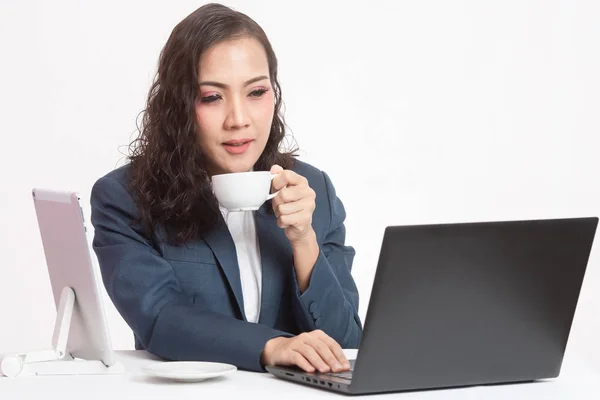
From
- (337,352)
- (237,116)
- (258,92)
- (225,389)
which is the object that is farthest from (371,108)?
(225,389)

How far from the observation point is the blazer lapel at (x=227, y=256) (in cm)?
217

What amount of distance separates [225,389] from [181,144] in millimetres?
796

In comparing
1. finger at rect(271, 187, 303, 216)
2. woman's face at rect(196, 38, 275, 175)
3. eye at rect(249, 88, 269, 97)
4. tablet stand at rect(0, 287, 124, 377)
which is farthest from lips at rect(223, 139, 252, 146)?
tablet stand at rect(0, 287, 124, 377)

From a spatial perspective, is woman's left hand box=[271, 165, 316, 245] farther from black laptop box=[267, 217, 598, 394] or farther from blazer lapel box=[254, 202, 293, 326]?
black laptop box=[267, 217, 598, 394]

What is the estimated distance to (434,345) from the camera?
152 centimetres

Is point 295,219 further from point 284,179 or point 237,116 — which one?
point 237,116

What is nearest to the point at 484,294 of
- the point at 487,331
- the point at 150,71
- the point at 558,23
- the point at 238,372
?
the point at 487,331

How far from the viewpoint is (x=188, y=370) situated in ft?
5.57

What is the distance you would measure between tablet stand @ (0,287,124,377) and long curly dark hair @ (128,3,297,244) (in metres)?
0.40

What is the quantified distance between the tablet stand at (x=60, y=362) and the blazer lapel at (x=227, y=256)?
441mm

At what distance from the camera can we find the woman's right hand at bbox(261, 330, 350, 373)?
167cm

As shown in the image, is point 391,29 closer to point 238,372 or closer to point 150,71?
point 150,71

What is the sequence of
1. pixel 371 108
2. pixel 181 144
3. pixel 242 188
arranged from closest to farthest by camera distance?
1. pixel 242 188
2. pixel 181 144
3. pixel 371 108

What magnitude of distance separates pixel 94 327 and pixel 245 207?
0.37 metres
